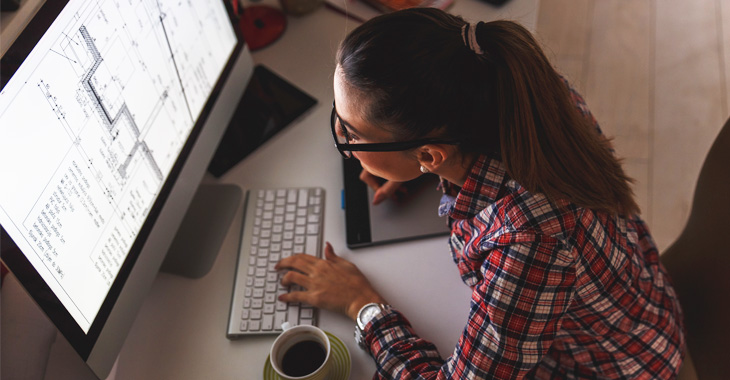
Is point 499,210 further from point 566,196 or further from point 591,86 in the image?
point 591,86

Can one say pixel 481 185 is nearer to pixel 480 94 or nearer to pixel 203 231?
pixel 480 94

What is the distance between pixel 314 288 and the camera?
Answer: 915mm

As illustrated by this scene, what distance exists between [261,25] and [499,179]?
0.82 meters

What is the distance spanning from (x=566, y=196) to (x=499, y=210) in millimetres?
90

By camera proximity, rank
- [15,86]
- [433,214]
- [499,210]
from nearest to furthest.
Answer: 1. [15,86]
2. [499,210]
3. [433,214]

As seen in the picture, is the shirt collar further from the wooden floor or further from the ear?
the wooden floor

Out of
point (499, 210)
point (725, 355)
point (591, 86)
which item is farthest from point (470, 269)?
point (591, 86)

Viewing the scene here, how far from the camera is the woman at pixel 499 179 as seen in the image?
69 cm

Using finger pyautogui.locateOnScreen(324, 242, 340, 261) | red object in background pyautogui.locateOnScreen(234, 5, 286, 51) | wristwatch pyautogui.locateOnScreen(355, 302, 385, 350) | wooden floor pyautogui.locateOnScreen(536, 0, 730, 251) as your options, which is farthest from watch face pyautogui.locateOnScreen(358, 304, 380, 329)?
wooden floor pyautogui.locateOnScreen(536, 0, 730, 251)

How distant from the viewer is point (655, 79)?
86.4 inches

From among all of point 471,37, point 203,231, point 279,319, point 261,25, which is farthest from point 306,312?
point 261,25

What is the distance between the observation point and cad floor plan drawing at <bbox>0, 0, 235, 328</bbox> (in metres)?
0.59

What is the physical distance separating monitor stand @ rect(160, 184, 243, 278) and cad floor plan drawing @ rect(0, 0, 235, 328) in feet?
0.55

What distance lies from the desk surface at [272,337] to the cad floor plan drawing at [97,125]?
7.6 inches
